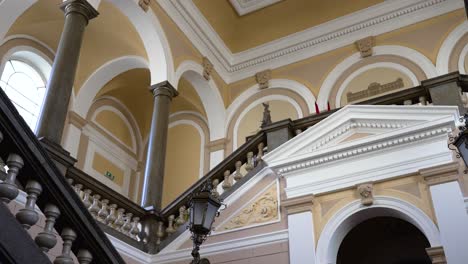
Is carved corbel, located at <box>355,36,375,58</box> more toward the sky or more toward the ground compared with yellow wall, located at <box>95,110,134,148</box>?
more toward the sky

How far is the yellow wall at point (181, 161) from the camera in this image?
14016 mm

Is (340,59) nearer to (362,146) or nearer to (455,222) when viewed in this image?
(362,146)

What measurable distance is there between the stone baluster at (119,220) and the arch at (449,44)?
7.69m

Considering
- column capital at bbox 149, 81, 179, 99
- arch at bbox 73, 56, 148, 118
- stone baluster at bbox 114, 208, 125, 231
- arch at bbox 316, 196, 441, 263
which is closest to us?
arch at bbox 316, 196, 441, 263

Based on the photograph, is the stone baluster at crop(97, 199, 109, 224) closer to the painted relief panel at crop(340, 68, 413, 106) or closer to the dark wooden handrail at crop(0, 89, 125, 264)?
the dark wooden handrail at crop(0, 89, 125, 264)

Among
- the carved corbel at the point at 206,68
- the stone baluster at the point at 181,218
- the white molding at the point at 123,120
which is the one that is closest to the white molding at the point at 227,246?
the stone baluster at the point at 181,218

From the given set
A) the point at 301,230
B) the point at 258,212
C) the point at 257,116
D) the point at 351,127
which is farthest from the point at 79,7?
the point at 257,116

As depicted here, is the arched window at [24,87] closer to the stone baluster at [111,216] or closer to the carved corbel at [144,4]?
the carved corbel at [144,4]

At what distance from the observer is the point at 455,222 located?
612cm

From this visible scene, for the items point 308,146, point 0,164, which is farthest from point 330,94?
point 0,164

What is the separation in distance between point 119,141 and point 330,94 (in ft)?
20.0

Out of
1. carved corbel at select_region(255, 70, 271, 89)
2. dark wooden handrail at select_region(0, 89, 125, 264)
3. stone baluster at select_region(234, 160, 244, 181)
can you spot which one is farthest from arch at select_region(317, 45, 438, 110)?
dark wooden handrail at select_region(0, 89, 125, 264)

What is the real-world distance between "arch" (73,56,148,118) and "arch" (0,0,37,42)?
2.83 meters

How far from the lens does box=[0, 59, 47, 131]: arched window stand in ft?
40.0
